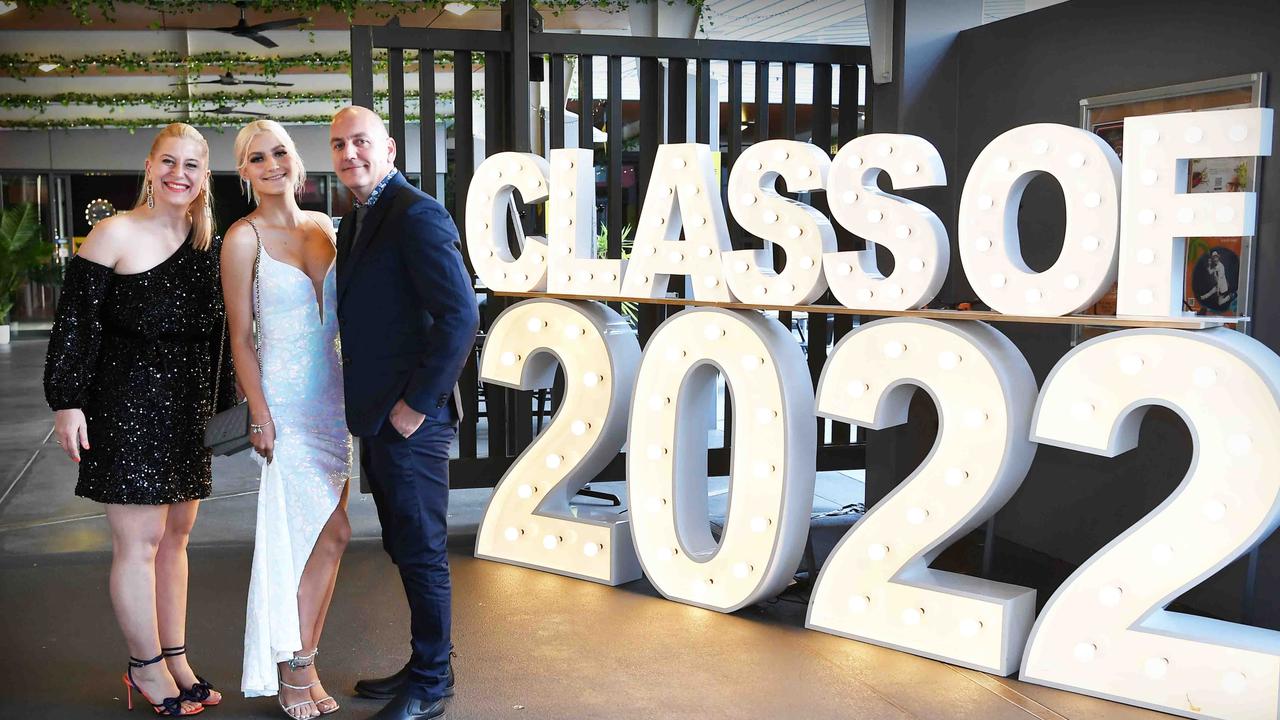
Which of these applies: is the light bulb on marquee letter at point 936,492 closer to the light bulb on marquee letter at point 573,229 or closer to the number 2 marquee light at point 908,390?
the number 2 marquee light at point 908,390

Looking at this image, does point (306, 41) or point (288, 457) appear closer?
point (288, 457)

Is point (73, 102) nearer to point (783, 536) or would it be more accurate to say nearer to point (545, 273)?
point (545, 273)

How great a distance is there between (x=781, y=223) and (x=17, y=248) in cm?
1443

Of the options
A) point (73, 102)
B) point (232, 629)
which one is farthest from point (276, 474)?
point (73, 102)

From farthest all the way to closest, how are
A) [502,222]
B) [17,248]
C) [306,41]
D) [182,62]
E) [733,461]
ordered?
[17,248]
[182,62]
[306,41]
[502,222]
[733,461]

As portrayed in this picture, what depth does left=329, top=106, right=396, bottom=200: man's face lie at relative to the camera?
9.44 feet

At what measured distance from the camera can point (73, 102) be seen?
1376cm

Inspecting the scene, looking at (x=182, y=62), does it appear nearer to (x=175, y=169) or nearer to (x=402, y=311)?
(x=175, y=169)

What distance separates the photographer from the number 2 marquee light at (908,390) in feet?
9.58

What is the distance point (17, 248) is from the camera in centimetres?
1505

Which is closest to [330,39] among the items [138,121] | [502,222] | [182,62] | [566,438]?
[182,62]

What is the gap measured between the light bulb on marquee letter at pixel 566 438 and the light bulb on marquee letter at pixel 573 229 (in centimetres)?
11

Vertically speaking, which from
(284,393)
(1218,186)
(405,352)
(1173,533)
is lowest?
(1173,533)

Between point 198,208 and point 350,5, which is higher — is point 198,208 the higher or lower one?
the lower one
